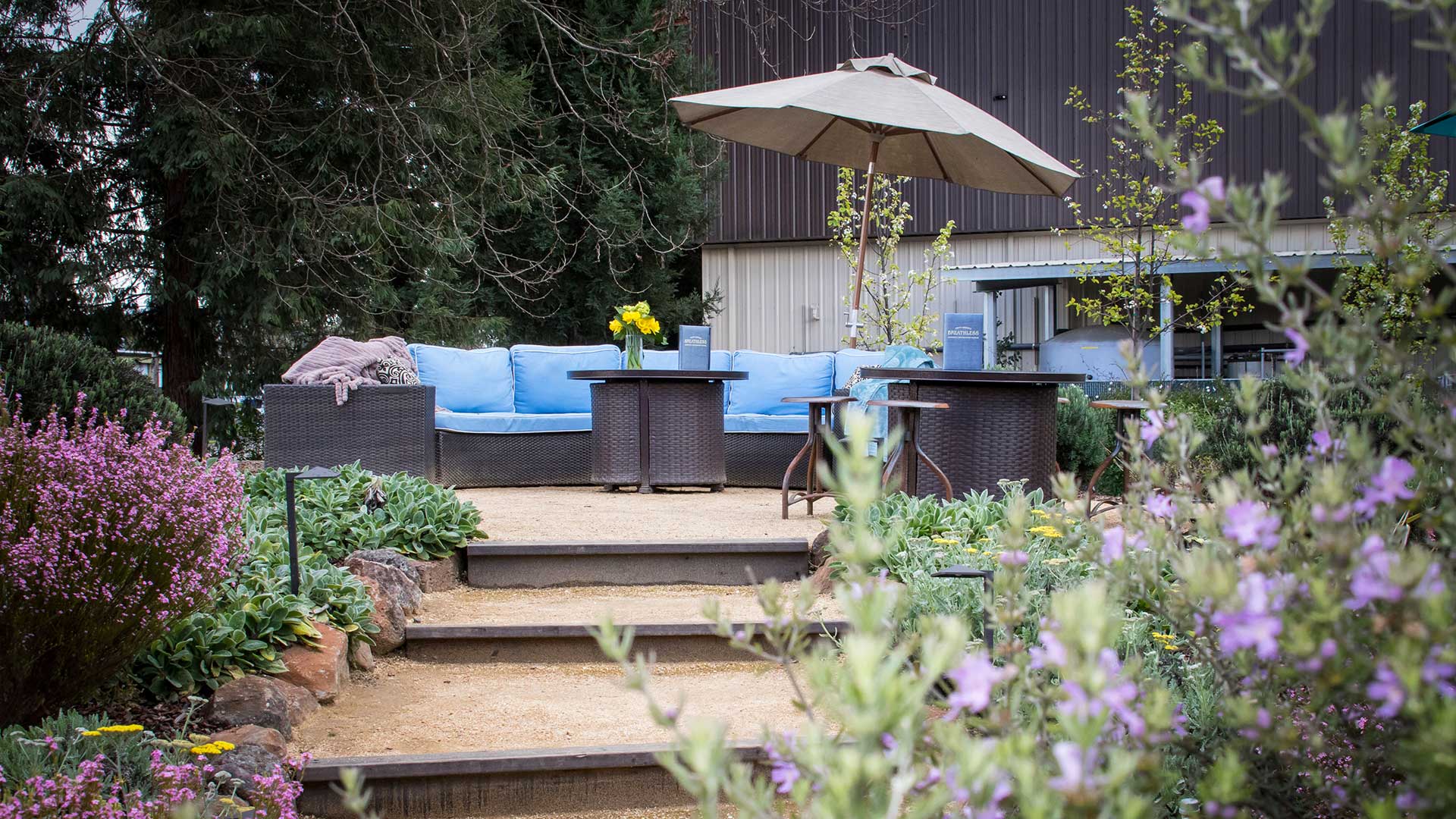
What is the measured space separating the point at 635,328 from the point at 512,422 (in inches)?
40.9

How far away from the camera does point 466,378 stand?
26.8 ft

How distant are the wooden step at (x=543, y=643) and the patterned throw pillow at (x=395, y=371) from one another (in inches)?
152

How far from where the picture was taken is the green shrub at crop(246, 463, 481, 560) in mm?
4656

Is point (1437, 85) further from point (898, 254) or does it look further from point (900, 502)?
point (900, 502)

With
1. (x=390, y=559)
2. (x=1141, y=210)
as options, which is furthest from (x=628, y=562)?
(x=1141, y=210)

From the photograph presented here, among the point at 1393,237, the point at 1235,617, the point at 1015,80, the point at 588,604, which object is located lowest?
the point at 588,604

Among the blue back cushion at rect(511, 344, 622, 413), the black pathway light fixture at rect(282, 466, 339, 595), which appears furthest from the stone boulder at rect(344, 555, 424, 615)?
the blue back cushion at rect(511, 344, 622, 413)

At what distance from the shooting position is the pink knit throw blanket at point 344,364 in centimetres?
710

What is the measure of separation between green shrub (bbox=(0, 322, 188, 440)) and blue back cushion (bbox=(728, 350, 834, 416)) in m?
4.06

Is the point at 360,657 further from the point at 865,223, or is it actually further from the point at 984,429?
the point at 865,223

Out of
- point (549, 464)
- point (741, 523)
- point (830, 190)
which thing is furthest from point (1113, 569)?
point (830, 190)

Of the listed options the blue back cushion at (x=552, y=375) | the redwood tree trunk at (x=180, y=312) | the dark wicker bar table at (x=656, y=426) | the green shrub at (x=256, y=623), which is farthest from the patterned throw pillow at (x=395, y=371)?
the green shrub at (x=256, y=623)

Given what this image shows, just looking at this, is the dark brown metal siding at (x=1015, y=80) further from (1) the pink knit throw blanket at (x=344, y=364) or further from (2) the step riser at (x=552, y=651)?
(2) the step riser at (x=552, y=651)

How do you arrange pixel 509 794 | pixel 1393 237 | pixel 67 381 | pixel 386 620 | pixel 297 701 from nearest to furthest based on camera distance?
pixel 1393 237
pixel 509 794
pixel 297 701
pixel 386 620
pixel 67 381
